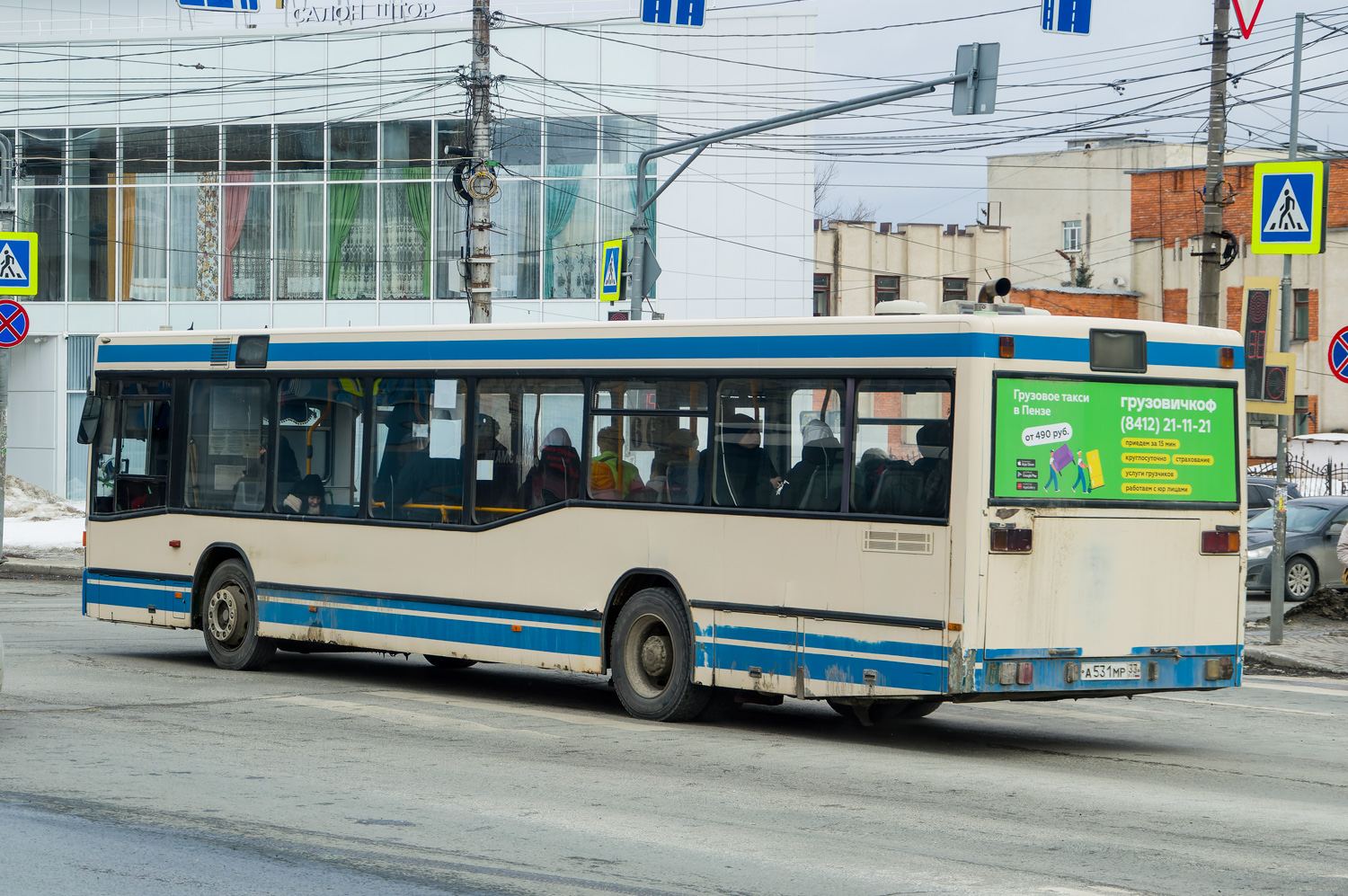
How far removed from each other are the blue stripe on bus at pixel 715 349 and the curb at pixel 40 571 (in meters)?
12.4

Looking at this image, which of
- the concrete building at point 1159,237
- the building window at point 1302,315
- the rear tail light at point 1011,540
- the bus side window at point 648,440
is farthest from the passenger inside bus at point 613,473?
the building window at point 1302,315

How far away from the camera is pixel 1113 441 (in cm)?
1041

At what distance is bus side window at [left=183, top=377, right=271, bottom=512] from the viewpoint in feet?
46.6

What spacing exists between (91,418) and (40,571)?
38.6ft

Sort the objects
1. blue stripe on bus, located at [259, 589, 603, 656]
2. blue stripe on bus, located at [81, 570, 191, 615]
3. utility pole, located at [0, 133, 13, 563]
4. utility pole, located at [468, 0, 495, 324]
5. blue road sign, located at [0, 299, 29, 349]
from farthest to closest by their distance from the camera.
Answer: utility pole, located at [0, 133, 13, 563] < blue road sign, located at [0, 299, 29, 349] < utility pole, located at [468, 0, 495, 324] < blue stripe on bus, located at [81, 570, 191, 615] < blue stripe on bus, located at [259, 589, 603, 656]

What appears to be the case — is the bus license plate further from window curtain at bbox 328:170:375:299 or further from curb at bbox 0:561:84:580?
window curtain at bbox 328:170:375:299

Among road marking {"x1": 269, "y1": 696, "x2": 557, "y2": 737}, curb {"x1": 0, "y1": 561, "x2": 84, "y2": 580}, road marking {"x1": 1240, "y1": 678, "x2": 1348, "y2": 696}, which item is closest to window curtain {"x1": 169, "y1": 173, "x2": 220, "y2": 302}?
curb {"x1": 0, "y1": 561, "x2": 84, "y2": 580}

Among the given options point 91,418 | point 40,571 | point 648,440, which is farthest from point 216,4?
point 648,440

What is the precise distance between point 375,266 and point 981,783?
31.8 meters

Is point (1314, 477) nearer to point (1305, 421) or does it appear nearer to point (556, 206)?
point (1305, 421)

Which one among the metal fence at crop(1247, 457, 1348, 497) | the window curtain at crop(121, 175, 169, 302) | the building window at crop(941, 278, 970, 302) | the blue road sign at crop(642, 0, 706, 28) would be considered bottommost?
the metal fence at crop(1247, 457, 1348, 497)

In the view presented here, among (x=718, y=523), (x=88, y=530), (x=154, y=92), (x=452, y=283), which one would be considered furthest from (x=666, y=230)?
(x=718, y=523)

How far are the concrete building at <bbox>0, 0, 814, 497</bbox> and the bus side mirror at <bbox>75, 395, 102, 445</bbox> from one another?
22.9 metres

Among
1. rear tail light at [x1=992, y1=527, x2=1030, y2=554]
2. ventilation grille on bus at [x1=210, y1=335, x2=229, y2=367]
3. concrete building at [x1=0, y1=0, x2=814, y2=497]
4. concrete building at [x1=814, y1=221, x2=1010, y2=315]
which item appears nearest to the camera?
rear tail light at [x1=992, y1=527, x2=1030, y2=554]
